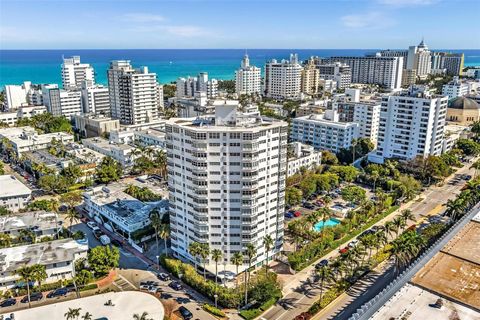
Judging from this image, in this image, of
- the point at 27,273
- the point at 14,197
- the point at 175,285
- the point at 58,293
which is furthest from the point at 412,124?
the point at 14,197

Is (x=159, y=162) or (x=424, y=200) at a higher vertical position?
(x=159, y=162)

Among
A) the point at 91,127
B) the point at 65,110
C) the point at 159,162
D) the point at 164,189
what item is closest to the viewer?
the point at 164,189

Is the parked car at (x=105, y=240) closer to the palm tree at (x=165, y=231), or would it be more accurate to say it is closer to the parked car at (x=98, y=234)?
the parked car at (x=98, y=234)

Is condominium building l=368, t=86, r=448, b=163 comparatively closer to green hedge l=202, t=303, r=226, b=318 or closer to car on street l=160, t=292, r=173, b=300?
green hedge l=202, t=303, r=226, b=318

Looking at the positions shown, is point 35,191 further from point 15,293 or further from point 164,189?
point 15,293

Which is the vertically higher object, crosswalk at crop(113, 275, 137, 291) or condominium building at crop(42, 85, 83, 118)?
condominium building at crop(42, 85, 83, 118)

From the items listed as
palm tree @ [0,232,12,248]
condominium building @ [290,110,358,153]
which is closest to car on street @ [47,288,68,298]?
palm tree @ [0,232,12,248]

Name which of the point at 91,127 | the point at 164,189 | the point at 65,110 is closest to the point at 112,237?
the point at 164,189
